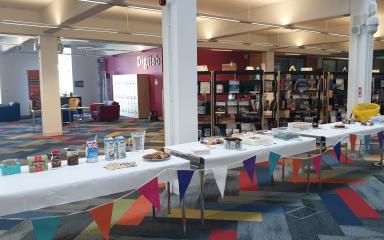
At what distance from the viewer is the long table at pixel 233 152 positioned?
11.1ft

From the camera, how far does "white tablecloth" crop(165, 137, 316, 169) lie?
11.2 ft

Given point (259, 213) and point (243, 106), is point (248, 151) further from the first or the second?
point (243, 106)

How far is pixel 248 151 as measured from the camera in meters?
3.68

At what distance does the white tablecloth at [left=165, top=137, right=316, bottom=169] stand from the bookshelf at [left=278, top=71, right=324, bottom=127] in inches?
166

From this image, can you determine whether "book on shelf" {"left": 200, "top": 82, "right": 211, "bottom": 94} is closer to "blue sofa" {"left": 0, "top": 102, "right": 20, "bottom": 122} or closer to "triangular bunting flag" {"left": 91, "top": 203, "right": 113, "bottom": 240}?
"triangular bunting flag" {"left": 91, "top": 203, "right": 113, "bottom": 240}

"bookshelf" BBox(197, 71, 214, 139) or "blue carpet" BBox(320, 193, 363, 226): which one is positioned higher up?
"bookshelf" BBox(197, 71, 214, 139)

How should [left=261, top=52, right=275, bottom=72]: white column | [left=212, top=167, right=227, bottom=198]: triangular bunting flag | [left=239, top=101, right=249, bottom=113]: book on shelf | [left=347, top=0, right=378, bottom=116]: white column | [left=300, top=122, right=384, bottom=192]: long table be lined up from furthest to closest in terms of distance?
1. [left=261, top=52, right=275, bottom=72]: white column
2. [left=239, top=101, right=249, bottom=113]: book on shelf
3. [left=347, top=0, right=378, bottom=116]: white column
4. [left=300, top=122, right=384, bottom=192]: long table
5. [left=212, top=167, right=227, bottom=198]: triangular bunting flag

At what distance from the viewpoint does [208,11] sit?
9.55 m

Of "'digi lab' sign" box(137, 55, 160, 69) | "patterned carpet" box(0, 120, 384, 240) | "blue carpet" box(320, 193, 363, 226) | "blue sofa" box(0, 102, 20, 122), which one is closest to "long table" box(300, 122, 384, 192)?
"blue carpet" box(320, 193, 363, 226)

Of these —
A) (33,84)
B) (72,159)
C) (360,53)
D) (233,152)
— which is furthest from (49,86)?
(360,53)

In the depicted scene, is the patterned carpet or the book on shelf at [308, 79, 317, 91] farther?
the book on shelf at [308, 79, 317, 91]

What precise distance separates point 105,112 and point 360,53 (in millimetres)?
10237

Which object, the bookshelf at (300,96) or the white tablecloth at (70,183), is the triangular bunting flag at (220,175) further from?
the bookshelf at (300,96)

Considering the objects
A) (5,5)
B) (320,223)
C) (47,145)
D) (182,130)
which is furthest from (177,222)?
(5,5)
